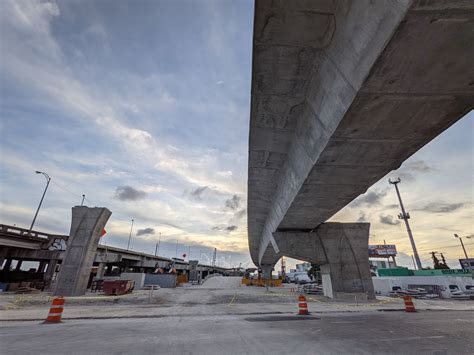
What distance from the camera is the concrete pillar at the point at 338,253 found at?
62.9 ft

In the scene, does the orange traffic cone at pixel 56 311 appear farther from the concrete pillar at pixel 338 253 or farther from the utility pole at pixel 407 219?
the utility pole at pixel 407 219

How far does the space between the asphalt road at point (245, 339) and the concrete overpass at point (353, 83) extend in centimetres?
503

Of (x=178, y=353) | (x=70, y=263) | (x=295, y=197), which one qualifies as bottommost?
(x=178, y=353)

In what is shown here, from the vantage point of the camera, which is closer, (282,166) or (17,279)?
(282,166)

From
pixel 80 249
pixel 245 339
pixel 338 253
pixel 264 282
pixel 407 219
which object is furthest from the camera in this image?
pixel 407 219

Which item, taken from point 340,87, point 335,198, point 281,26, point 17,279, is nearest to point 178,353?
point 340,87

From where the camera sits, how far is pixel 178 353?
17.6 feet

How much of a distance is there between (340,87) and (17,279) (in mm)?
54978

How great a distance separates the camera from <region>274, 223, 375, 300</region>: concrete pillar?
1917 centimetres

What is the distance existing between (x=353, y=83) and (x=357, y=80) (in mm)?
130

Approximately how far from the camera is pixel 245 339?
656cm

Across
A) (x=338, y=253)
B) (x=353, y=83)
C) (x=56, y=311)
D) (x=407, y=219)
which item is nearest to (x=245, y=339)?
(x=353, y=83)

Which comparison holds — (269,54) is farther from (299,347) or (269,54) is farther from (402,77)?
(299,347)

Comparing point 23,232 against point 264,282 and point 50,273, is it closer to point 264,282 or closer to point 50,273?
point 50,273
